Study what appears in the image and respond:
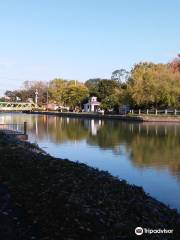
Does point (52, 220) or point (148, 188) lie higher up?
point (52, 220)

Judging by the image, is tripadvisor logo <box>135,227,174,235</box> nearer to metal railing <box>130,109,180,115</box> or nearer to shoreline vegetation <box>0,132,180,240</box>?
shoreline vegetation <box>0,132,180,240</box>

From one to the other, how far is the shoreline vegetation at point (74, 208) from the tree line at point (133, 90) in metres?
67.8

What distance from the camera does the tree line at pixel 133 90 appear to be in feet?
260

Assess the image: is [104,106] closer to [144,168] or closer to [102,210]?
[144,168]

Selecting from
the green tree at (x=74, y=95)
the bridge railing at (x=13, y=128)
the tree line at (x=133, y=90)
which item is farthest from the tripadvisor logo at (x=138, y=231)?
the green tree at (x=74, y=95)

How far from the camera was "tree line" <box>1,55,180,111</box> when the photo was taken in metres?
79.3

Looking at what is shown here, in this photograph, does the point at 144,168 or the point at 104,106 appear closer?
the point at 144,168

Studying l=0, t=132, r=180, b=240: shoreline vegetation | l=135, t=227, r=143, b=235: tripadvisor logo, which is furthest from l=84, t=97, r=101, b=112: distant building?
l=135, t=227, r=143, b=235: tripadvisor logo

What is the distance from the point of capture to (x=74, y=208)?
27.8 feet

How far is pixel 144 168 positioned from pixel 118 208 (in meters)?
12.4

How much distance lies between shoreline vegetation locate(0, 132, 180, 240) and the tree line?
67751 millimetres

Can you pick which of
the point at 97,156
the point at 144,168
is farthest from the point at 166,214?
the point at 97,156

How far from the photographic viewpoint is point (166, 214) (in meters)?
9.87

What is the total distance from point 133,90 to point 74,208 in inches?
2891
